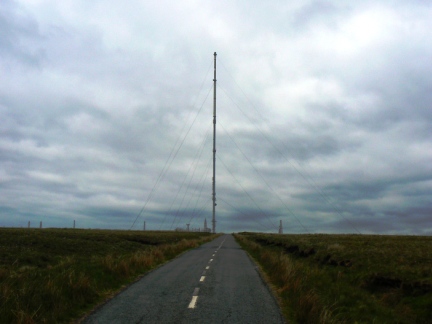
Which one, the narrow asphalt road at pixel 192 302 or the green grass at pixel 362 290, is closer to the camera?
the narrow asphalt road at pixel 192 302

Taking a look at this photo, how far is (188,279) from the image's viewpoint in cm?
1744

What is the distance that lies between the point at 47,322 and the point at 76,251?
29995mm

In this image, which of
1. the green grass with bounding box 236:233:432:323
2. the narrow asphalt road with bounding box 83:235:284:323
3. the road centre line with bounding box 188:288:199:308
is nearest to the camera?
the narrow asphalt road with bounding box 83:235:284:323

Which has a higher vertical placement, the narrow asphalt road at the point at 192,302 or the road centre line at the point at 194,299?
the road centre line at the point at 194,299

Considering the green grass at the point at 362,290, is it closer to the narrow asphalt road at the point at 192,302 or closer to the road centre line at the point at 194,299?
the narrow asphalt road at the point at 192,302

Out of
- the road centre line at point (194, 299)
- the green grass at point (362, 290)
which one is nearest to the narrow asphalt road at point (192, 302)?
the road centre line at point (194, 299)

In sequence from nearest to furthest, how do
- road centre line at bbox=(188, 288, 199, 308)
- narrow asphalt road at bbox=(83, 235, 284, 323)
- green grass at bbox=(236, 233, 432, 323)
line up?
narrow asphalt road at bbox=(83, 235, 284, 323) → green grass at bbox=(236, 233, 432, 323) → road centre line at bbox=(188, 288, 199, 308)

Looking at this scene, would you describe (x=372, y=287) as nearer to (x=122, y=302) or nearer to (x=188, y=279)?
(x=188, y=279)

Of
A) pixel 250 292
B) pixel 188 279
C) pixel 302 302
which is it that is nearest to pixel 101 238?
pixel 188 279

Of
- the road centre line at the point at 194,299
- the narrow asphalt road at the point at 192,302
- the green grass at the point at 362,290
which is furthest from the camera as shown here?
the road centre line at the point at 194,299

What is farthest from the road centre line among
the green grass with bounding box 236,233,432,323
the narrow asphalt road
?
the green grass with bounding box 236,233,432,323

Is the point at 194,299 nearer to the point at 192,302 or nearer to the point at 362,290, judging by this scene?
the point at 192,302

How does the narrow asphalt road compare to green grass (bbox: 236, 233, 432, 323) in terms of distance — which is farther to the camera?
green grass (bbox: 236, 233, 432, 323)

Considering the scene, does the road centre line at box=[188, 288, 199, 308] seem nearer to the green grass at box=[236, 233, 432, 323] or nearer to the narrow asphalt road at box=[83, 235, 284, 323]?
the narrow asphalt road at box=[83, 235, 284, 323]
